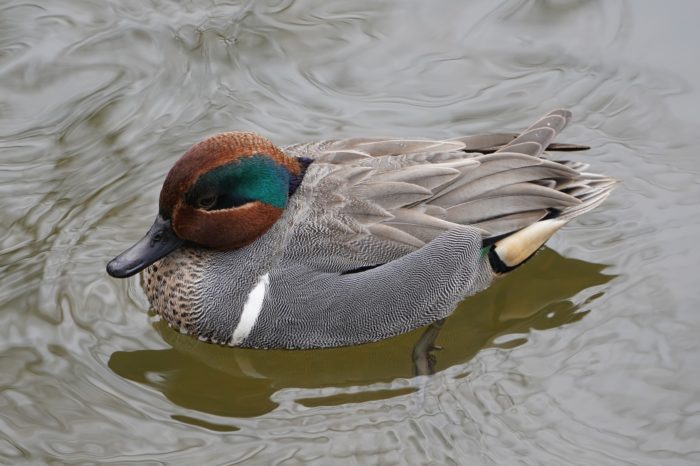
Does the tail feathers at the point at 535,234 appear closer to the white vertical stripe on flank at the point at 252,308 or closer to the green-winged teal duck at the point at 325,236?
the green-winged teal duck at the point at 325,236

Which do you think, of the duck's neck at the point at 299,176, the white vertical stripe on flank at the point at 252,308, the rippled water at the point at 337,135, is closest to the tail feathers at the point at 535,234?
the rippled water at the point at 337,135

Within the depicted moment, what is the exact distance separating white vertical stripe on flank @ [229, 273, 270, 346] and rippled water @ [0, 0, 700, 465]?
0.30 meters

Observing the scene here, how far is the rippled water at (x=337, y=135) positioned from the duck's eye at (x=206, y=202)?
2.92ft

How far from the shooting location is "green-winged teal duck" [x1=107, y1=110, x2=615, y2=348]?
635 centimetres

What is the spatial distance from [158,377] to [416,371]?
145 cm

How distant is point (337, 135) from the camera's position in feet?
26.7

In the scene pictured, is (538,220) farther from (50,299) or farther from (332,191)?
(50,299)

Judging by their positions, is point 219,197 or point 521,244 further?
point 521,244

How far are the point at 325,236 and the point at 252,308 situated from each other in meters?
0.57

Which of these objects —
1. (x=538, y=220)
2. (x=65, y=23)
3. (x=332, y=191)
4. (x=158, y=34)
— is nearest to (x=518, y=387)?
(x=538, y=220)

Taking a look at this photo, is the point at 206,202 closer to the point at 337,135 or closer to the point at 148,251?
the point at 148,251

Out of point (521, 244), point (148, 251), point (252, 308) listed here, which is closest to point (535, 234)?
point (521, 244)

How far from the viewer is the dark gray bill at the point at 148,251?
6363 mm

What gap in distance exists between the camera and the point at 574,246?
24.1ft
